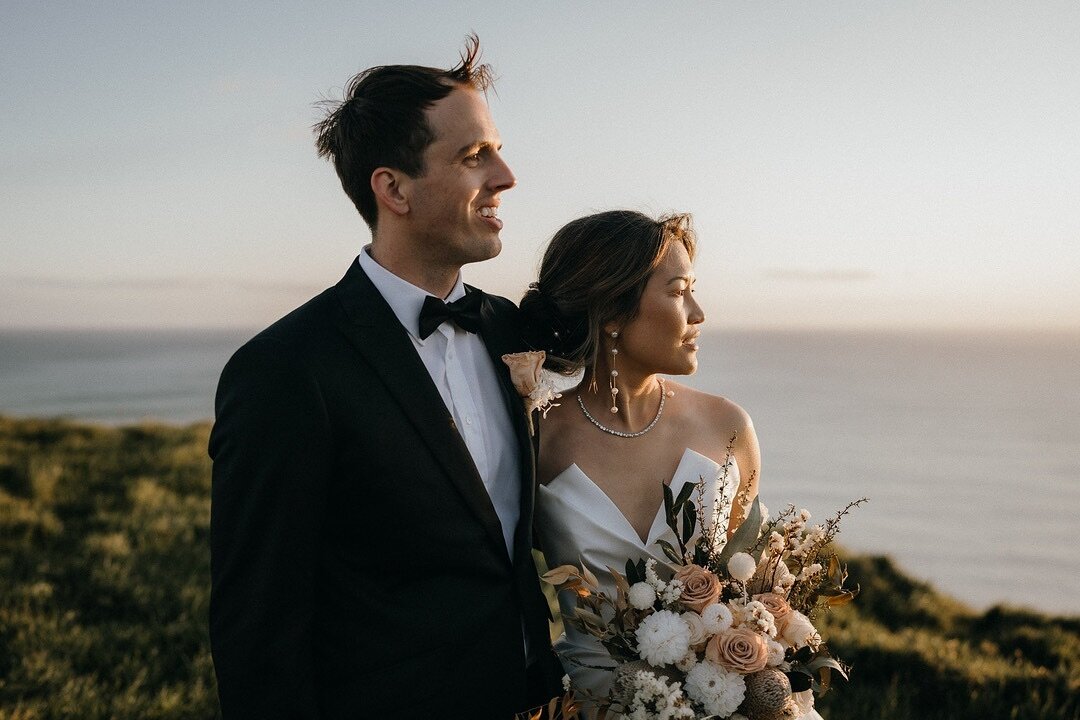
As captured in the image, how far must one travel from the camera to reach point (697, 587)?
2.45 metres

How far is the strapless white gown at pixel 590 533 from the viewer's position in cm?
321

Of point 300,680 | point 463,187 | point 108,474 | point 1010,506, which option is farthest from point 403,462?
point 1010,506

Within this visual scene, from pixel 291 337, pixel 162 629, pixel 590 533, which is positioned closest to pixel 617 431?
pixel 590 533

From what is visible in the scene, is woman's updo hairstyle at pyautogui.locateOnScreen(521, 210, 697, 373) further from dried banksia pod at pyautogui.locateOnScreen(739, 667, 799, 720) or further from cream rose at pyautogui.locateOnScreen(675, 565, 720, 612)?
dried banksia pod at pyautogui.locateOnScreen(739, 667, 799, 720)

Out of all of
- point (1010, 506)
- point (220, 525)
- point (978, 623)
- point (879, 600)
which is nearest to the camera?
point (220, 525)

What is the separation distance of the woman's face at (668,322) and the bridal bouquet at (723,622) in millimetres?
769

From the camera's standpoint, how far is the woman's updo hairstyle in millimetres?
3311

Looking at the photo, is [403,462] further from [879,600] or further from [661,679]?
[879,600]

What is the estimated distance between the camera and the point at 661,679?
2.32 metres

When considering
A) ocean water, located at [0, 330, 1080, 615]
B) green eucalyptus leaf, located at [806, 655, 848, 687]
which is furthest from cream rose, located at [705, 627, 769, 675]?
ocean water, located at [0, 330, 1080, 615]

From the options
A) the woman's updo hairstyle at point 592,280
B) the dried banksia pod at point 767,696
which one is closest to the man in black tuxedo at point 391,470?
the woman's updo hairstyle at point 592,280

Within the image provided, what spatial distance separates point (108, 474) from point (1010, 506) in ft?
63.3

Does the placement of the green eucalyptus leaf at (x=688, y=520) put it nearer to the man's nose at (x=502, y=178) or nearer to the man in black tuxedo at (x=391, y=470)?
the man in black tuxedo at (x=391, y=470)

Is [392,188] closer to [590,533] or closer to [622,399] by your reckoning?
[622,399]
